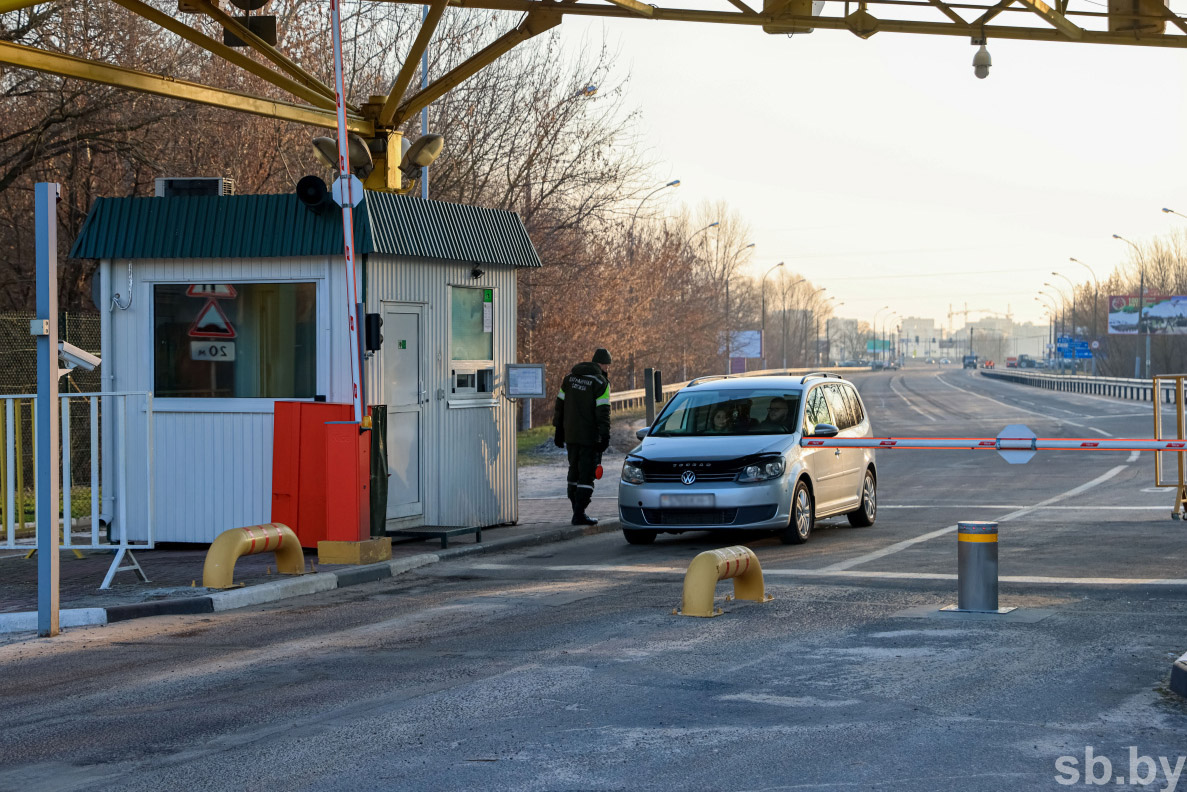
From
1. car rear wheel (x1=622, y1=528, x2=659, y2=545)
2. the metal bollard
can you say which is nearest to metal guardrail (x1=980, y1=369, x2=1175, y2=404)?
car rear wheel (x1=622, y1=528, x2=659, y2=545)

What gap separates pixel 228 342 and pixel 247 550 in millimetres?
3347

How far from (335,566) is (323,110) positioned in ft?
18.9

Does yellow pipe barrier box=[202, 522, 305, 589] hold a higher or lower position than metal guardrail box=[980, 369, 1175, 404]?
lower

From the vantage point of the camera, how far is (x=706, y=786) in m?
5.28

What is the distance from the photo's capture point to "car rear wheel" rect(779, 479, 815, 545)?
44.8ft

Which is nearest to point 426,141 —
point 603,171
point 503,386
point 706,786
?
point 503,386

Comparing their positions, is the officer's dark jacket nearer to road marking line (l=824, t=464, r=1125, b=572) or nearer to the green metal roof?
the green metal roof

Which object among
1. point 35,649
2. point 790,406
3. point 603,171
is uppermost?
point 603,171

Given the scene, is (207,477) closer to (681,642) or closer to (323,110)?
(323,110)

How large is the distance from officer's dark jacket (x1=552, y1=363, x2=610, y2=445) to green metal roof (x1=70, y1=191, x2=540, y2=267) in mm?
2705

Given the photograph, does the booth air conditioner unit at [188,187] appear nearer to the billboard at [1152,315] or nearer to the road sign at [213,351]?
the road sign at [213,351]

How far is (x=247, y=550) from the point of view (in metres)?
10.9

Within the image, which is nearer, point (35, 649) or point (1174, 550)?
point (35, 649)

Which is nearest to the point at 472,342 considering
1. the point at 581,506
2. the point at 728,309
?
the point at 581,506
